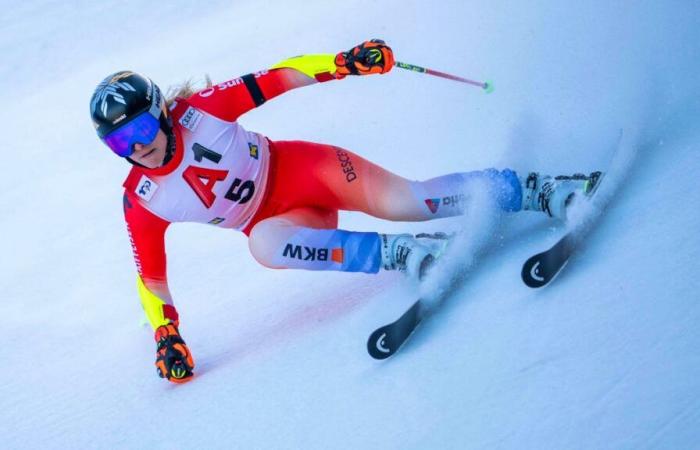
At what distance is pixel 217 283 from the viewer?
454cm

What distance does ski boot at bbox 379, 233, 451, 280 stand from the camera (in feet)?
11.3

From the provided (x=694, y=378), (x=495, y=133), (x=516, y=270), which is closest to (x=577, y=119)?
(x=495, y=133)

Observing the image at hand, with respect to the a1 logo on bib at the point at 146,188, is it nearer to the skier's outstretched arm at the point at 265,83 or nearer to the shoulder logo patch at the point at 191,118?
the shoulder logo patch at the point at 191,118

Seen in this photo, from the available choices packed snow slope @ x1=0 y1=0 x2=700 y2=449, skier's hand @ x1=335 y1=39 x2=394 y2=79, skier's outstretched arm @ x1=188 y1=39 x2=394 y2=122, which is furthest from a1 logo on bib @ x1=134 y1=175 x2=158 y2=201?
skier's hand @ x1=335 y1=39 x2=394 y2=79

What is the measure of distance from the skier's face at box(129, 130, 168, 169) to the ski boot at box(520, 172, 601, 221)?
1.44 meters

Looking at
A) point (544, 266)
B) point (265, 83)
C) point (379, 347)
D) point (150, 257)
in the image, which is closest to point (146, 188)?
point (150, 257)

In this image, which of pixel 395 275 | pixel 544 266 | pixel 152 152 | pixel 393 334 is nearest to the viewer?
pixel 544 266

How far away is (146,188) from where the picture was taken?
11.5 ft

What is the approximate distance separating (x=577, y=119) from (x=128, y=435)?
2.62 metres

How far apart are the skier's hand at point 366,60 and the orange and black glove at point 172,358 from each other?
1264mm

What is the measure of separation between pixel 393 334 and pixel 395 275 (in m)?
0.63

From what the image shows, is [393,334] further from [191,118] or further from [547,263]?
[191,118]

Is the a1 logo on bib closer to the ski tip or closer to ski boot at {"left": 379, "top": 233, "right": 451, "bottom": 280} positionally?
ski boot at {"left": 379, "top": 233, "right": 451, "bottom": 280}

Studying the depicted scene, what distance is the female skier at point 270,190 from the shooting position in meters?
3.47
